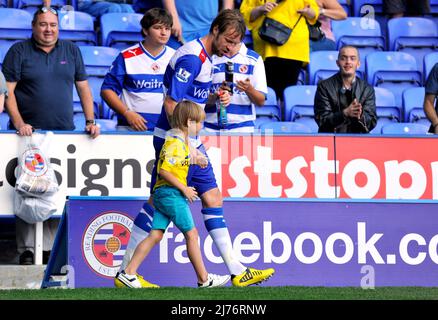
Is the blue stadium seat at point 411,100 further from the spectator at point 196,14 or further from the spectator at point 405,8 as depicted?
the spectator at point 196,14

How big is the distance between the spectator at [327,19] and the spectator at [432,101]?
1.71m

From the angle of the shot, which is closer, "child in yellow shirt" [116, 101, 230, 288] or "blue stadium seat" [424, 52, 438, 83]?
"child in yellow shirt" [116, 101, 230, 288]

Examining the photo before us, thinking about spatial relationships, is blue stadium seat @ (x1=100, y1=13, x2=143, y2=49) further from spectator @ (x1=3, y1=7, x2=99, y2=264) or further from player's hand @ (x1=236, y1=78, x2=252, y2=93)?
player's hand @ (x1=236, y1=78, x2=252, y2=93)

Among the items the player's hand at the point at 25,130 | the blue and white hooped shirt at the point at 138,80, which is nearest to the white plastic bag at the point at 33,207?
the player's hand at the point at 25,130

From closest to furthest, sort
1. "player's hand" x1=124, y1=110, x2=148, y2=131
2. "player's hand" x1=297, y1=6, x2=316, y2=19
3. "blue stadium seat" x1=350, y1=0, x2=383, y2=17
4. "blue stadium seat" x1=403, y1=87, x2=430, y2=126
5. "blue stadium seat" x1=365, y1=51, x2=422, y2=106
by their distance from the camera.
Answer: "player's hand" x1=124, y1=110, x2=148, y2=131 < "player's hand" x1=297, y1=6, x2=316, y2=19 < "blue stadium seat" x1=403, y1=87, x2=430, y2=126 < "blue stadium seat" x1=365, y1=51, x2=422, y2=106 < "blue stadium seat" x1=350, y1=0, x2=383, y2=17

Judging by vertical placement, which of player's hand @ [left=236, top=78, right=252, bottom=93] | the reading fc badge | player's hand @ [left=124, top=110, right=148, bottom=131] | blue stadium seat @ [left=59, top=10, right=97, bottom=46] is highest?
blue stadium seat @ [left=59, top=10, right=97, bottom=46]

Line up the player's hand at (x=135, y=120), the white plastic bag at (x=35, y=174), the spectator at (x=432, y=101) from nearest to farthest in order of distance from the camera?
1. the white plastic bag at (x=35, y=174)
2. the player's hand at (x=135, y=120)
3. the spectator at (x=432, y=101)

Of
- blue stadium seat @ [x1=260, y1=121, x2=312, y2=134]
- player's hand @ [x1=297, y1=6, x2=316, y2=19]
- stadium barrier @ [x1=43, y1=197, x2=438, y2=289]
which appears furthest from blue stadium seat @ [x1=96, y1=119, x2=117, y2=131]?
stadium barrier @ [x1=43, y1=197, x2=438, y2=289]

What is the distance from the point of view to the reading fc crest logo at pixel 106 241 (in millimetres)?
9320

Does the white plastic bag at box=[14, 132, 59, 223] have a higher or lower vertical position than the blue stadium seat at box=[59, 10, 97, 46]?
lower

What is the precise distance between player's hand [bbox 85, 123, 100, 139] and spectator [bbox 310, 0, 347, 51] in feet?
11.7

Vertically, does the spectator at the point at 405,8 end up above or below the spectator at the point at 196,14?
above

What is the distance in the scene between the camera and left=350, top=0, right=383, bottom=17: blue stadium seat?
15070 millimetres

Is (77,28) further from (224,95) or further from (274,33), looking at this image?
(224,95)
